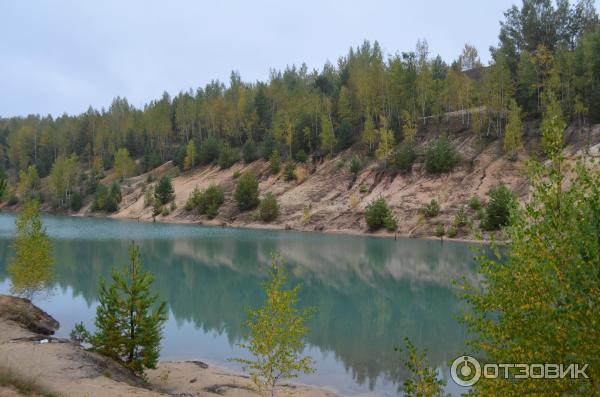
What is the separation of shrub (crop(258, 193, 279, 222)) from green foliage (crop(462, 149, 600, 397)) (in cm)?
8253

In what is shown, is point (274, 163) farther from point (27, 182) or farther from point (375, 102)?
point (27, 182)

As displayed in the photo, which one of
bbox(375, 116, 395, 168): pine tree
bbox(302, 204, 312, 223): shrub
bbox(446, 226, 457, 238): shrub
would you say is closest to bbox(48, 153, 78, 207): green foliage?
bbox(302, 204, 312, 223): shrub

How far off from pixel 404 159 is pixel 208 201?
41.6m

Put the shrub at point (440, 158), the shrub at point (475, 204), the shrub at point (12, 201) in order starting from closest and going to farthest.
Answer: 1. the shrub at point (475, 204)
2. the shrub at point (440, 158)
3. the shrub at point (12, 201)

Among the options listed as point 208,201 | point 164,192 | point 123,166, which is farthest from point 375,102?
point 123,166

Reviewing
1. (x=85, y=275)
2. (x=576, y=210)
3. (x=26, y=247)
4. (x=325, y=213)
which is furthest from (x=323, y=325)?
(x=325, y=213)

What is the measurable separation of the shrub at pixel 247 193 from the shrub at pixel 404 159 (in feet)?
93.9

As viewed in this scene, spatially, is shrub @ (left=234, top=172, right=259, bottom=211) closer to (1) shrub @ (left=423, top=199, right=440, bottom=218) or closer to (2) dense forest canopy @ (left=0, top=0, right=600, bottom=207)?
(2) dense forest canopy @ (left=0, top=0, right=600, bottom=207)

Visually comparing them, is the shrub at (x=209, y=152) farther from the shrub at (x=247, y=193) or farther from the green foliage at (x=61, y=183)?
the green foliage at (x=61, y=183)

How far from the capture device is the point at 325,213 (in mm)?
88500

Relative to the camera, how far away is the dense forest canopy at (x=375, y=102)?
292ft

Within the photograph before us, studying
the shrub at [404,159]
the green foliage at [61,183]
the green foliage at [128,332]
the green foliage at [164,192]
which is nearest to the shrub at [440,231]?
the shrub at [404,159]

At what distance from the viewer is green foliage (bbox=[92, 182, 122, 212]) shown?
11669cm

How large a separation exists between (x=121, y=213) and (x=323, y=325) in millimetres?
97266
